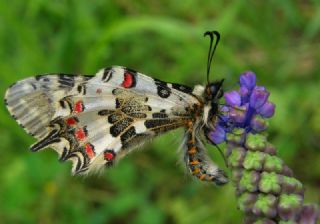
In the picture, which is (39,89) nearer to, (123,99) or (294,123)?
(123,99)

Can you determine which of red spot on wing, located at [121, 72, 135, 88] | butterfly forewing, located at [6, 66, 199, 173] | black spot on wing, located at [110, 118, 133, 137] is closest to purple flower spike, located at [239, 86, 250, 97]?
butterfly forewing, located at [6, 66, 199, 173]

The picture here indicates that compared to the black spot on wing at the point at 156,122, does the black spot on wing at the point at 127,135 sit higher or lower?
lower

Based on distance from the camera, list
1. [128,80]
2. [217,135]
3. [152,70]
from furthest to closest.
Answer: [152,70]
[128,80]
[217,135]

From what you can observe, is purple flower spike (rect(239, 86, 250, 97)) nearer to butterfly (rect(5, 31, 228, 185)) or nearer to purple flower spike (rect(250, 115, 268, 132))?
purple flower spike (rect(250, 115, 268, 132))

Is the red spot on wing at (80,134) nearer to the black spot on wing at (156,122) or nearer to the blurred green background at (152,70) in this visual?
the black spot on wing at (156,122)

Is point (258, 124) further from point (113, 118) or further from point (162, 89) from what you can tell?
point (113, 118)

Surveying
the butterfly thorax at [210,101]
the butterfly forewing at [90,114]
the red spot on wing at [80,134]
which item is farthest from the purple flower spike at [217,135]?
the red spot on wing at [80,134]

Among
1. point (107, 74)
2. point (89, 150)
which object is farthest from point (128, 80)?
point (89, 150)
